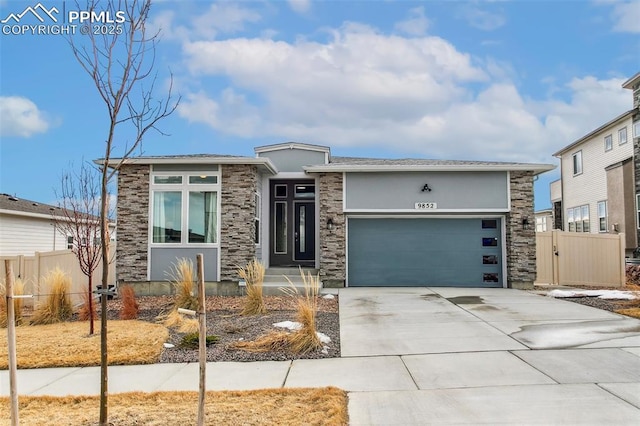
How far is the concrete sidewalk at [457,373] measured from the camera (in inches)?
173

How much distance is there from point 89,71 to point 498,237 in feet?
40.7

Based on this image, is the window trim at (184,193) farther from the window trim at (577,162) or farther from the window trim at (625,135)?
the window trim at (577,162)

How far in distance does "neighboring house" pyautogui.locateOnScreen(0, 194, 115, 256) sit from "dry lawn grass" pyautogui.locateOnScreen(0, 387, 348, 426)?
47.6 ft

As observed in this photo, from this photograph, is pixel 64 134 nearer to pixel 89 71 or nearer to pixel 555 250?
pixel 89 71

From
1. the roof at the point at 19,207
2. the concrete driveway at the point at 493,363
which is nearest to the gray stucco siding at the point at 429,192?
the concrete driveway at the point at 493,363


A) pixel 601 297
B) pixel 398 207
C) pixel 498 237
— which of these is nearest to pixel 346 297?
pixel 398 207

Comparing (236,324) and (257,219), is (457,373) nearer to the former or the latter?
(236,324)

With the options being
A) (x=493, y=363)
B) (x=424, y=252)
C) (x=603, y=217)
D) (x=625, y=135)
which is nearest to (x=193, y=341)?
(x=493, y=363)

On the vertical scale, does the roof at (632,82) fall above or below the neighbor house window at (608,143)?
above

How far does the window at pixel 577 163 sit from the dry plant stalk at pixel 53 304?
2344 centimetres

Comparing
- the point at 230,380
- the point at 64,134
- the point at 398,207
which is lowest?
the point at 230,380

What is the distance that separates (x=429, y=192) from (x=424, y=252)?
1810mm

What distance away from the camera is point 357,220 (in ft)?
46.8

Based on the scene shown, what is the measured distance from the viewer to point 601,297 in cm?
1148
